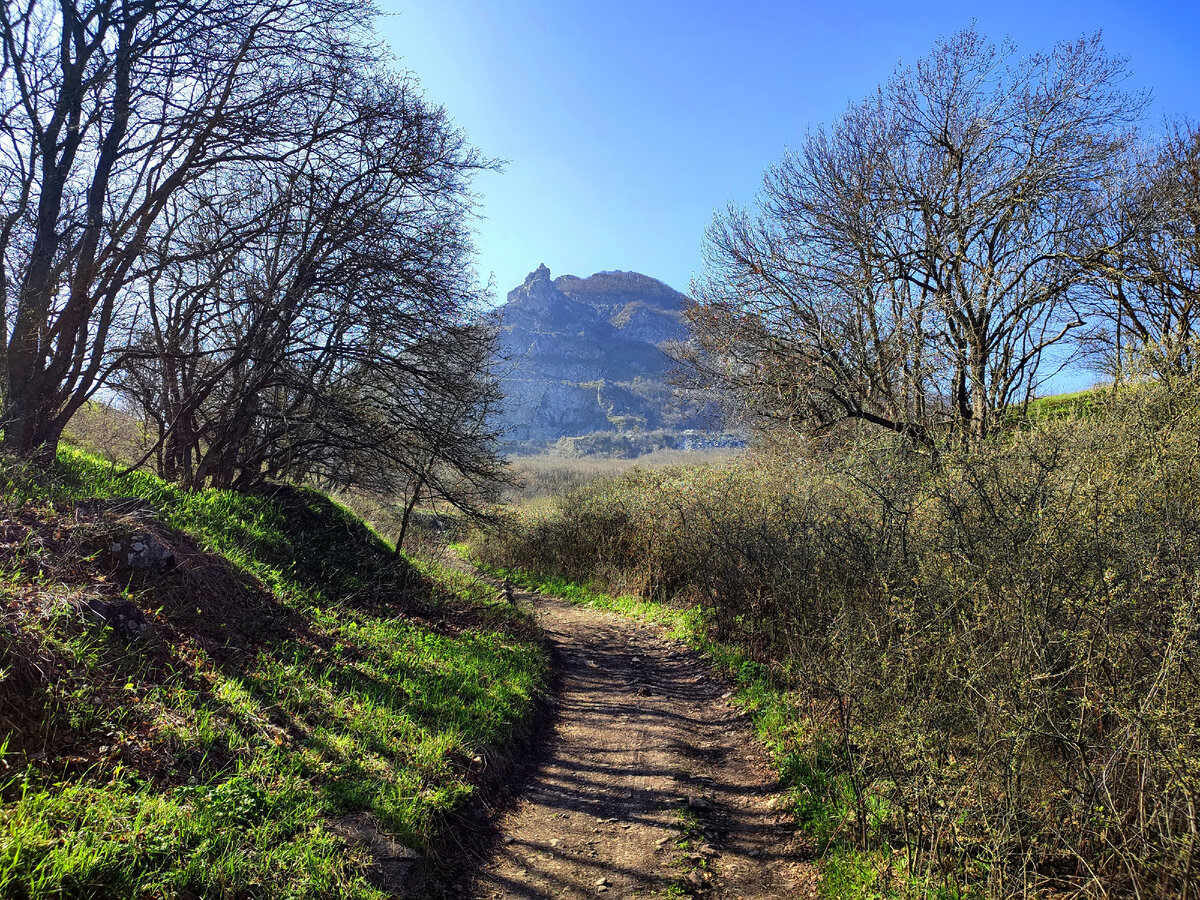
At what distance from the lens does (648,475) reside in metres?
16.5

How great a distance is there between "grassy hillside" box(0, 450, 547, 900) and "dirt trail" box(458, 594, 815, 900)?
570mm

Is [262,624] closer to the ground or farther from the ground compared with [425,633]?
farther from the ground

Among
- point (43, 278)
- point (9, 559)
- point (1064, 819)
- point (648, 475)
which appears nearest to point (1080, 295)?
point (648, 475)

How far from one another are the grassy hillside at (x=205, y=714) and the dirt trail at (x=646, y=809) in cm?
57

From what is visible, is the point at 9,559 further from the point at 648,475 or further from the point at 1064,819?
the point at 648,475

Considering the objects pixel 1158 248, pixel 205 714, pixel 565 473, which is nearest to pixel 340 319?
pixel 205 714

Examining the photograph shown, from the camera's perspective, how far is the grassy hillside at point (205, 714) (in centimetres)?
274

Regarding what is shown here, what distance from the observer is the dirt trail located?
3.82 metres

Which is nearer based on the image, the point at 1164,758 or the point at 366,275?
the point at 1164,758

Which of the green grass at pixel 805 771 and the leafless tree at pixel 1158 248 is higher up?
the leafless tree at pixel 1158 248

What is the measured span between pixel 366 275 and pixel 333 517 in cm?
442

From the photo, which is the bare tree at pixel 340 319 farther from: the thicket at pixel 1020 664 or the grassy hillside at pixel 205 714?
the thicket at pixel 1020 664

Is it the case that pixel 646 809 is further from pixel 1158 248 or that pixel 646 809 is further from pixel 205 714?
pixel 1158 248

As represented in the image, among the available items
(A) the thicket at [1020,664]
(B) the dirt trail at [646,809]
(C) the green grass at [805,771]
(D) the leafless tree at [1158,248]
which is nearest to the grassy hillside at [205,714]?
(B) the dirt trail at [646,809]
